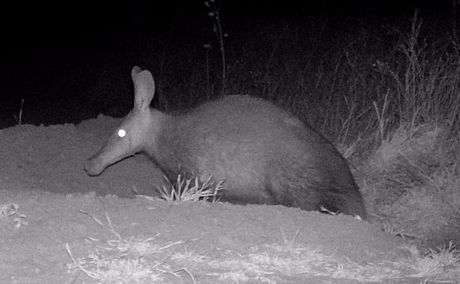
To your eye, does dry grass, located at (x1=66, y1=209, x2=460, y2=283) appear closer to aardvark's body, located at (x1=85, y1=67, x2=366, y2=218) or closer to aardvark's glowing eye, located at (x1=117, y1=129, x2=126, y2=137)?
aardvark's body, located at (x1=85, y1=67, x2=366, y2=218)

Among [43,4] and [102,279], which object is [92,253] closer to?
[102,279]

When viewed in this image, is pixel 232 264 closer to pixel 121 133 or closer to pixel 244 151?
pixel 244 151

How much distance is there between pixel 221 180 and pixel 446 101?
144 inches

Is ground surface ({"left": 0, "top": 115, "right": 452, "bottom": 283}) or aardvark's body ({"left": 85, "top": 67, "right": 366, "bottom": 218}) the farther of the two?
aardvark's body ({"left": 85, "top": 67, "right": 366, "bottom": 218})

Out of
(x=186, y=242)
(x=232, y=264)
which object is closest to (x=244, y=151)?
(x=186, y=242)

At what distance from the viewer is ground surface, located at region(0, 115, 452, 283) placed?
12.3ft

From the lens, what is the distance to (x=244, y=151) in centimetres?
722

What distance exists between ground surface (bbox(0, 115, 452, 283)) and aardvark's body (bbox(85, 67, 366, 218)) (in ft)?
5.13

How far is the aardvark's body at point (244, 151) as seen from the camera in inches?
279

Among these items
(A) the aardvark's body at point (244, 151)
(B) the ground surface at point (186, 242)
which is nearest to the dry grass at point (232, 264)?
(B) the ground surface at point (186, 242)

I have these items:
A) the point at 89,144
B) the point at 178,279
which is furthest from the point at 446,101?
the point at 178,279

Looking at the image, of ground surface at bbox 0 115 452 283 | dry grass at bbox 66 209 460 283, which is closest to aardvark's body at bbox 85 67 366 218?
ground surface at bbox 0 115 452 283

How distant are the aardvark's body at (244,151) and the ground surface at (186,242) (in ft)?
5.13

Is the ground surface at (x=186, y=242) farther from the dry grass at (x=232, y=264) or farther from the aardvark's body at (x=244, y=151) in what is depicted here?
the aardvark's body at (x=244, y=151)
